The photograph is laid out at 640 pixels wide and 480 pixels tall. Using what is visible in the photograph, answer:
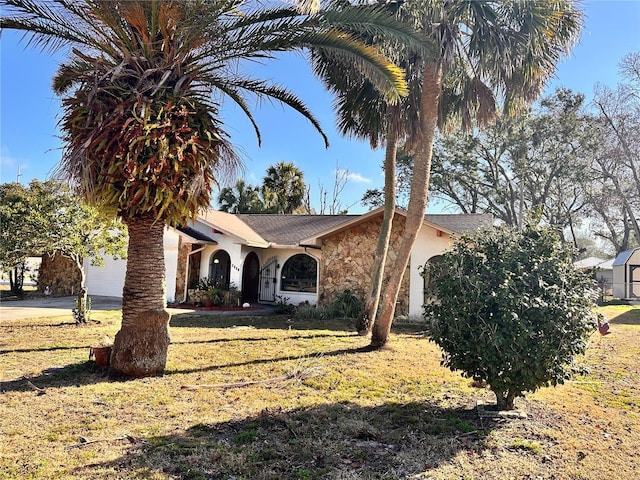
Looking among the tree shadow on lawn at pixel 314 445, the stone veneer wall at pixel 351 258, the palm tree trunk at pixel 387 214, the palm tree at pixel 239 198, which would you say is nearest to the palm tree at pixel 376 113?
the palm tree trunk at pixel 387 214

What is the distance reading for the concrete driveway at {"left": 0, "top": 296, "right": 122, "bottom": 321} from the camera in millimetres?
13417

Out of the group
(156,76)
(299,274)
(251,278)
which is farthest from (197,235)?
(156,76)

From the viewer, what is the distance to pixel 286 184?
31031 millimetres

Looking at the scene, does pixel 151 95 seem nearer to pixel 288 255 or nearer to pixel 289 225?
pixel 288 255

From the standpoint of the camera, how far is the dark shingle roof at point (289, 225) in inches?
761

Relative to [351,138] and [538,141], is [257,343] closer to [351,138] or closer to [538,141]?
[351,138]

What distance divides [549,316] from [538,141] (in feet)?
99.0

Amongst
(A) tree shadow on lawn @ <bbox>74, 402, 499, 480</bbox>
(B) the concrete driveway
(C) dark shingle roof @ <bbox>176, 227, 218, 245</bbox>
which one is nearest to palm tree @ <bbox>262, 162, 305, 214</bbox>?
(C) dark shingle roof @ <bbox>176, 227, 218, 245</bbox>

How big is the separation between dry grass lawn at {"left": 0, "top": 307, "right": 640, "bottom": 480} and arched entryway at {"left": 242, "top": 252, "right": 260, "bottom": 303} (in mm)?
10947

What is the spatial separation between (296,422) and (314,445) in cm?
67

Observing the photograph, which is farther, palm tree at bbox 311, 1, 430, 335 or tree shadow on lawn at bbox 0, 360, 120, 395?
palm tree at bbox 311, 1, 430, 335

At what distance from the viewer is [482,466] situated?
4199 mm

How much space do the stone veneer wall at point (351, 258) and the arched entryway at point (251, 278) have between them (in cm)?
474

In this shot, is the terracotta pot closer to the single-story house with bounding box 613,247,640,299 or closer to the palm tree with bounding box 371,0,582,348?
the palm tree with bounding box 371,0,582,348
